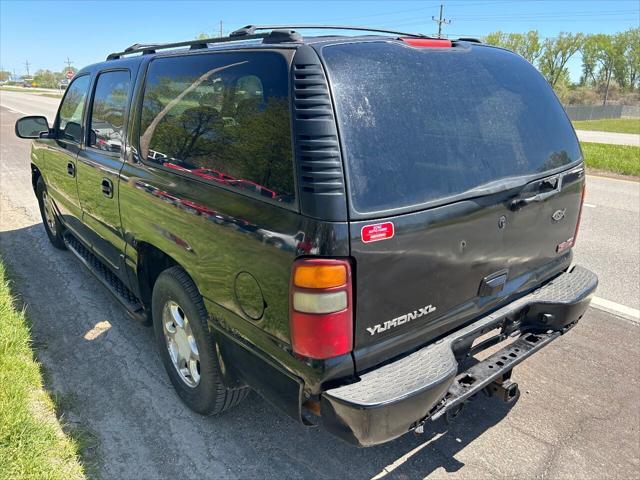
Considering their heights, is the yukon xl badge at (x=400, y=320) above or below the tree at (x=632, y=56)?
below

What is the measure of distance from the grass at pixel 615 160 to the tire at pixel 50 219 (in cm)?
1189

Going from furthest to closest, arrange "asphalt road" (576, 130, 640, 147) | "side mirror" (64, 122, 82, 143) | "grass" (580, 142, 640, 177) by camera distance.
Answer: "asphalt road" (576, 130, 640, 147)
"grass" (580, 142, 640, 177)
"side mirror" (64, 122, 82, 143)

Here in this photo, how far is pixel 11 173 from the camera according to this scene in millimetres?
10008

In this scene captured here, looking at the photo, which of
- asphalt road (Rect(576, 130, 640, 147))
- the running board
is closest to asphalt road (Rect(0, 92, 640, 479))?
the running board

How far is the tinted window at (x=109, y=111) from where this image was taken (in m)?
3.30

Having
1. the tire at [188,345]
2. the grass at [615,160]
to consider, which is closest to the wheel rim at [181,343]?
the tire at [188,345]

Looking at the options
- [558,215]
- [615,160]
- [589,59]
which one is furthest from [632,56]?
[558,215]

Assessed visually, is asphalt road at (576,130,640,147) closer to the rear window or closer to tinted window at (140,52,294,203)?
the rear window

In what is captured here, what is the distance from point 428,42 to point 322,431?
218cm

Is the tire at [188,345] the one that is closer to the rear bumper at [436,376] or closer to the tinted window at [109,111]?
the rear bumper at [436,376]

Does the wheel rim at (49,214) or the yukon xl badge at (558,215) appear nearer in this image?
the yukon xl badge at (558,215)

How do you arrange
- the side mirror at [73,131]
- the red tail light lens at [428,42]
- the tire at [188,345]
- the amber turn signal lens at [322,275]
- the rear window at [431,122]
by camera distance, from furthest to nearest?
1. the side mirror at [73,131]
2. the tire at [188,345]
3. the red tail light lens at [428,42]
4. the rear window at [431,122]
5. the amber turn signal lens at [322,275]

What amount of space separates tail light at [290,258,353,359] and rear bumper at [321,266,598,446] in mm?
201

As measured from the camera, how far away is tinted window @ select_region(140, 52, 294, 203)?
2012mm
